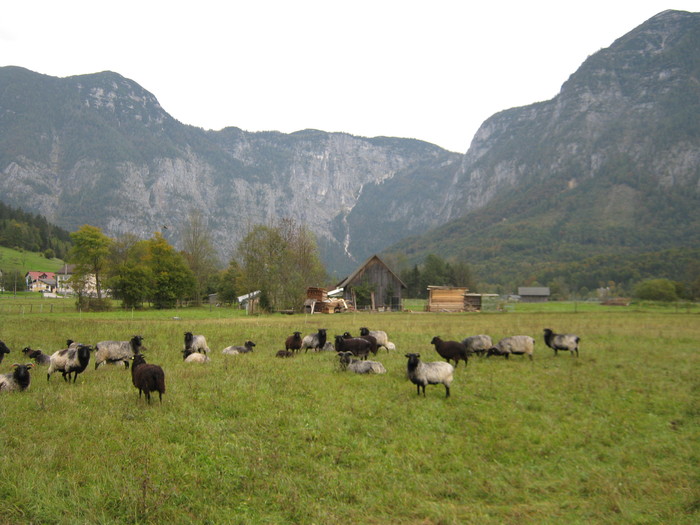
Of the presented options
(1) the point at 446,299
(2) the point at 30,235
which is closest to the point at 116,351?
(1) the point at 446,299

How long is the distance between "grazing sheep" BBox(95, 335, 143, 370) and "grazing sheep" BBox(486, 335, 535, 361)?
14509mm

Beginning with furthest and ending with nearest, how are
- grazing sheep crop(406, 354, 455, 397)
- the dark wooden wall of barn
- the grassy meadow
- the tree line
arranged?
the dark wooden wall of barn → the tree line → grazing sheep crop(406, 354, 455, 397) → the grassy meadow

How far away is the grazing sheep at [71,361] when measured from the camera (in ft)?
41.9

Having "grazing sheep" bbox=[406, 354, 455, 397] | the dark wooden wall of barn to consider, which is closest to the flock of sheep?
"grazing sheep" bbox=[406, 354, 455, 397]

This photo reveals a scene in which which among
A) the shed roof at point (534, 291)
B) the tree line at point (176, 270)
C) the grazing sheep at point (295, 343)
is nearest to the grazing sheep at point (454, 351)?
the grazing sheep at point (295, 343)

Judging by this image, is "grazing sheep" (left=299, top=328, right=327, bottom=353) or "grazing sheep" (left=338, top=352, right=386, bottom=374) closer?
"grazing sheep" (left=338, top=352, right=386, bottom=374)

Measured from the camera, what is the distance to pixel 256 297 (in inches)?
2302

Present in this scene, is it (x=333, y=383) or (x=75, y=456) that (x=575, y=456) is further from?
(x=75, y=456)

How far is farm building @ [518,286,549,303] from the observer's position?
112500 mm

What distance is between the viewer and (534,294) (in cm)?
11394

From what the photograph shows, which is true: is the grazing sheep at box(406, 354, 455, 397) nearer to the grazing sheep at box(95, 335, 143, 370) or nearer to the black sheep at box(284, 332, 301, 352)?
the black sheep at box(284, 332, 301, 352)

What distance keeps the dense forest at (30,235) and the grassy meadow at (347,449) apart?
12933 centimetres

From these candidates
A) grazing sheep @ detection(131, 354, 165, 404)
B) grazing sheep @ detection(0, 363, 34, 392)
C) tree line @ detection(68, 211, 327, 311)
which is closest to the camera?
grazing sheep @ detection(131, 354, 165, 404)

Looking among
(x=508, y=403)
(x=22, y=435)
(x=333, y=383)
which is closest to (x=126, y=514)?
(x=22, y=435)
